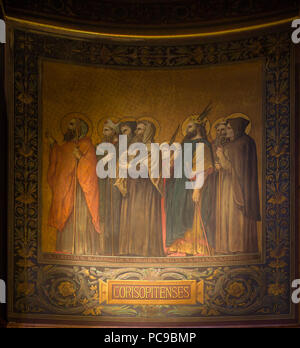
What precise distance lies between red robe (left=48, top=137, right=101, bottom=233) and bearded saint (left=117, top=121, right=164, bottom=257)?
38 centimetres

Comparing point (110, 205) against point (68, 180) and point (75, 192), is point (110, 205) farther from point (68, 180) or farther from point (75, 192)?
point (68, 180)

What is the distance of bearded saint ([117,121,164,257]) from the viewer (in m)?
8.45

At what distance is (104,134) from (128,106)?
1.73ft

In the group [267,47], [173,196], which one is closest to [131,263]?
[173,196]

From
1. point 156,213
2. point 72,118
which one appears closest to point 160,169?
point 156,213

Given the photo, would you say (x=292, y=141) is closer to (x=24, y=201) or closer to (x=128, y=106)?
(x=128, y=106)

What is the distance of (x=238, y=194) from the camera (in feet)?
27.6

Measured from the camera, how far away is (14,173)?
807 cm

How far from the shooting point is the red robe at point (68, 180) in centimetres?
835
